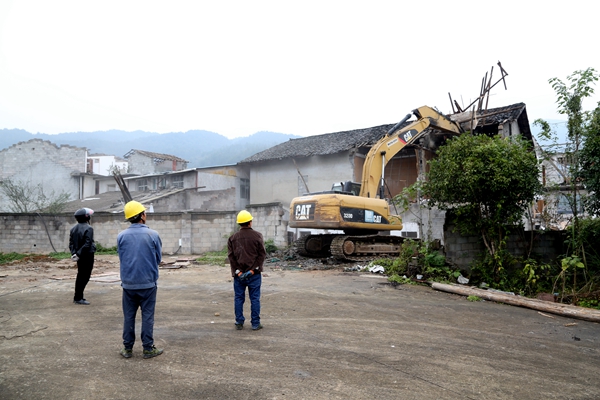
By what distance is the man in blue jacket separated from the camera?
4.18 metres

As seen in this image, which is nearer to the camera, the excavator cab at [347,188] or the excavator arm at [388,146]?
the excavator cab at [347,188]

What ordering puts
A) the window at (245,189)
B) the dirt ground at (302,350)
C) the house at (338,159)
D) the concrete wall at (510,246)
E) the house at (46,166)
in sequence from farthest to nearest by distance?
1. the house at (46,166)
2. the window at (245,189)
3. the house at (338,159)
4. the concrete wall at (510,246)
5. the dirt ground at (302,350)

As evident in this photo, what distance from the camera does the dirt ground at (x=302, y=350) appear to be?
3494mm

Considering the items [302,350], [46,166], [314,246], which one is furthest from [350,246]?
[46,166]

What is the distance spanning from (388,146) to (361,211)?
7.37 ft

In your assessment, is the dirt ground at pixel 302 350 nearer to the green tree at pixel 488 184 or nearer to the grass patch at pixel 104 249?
the green tree at pixel 488 184

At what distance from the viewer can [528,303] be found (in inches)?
291

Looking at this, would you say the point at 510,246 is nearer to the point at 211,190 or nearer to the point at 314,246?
the point at 314,246

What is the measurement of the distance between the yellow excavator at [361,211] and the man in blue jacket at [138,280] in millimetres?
7152

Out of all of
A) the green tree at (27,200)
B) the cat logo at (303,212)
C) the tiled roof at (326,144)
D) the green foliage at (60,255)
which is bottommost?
the green foliage at (60,255)

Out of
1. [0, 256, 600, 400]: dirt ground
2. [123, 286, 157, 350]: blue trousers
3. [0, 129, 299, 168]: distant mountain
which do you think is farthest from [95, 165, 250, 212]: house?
[0, 129, 299, 168]: distant mountain

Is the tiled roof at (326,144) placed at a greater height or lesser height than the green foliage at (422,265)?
greater

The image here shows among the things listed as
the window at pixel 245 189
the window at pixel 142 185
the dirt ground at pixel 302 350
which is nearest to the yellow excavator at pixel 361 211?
the dirt ground at pixel 302 350

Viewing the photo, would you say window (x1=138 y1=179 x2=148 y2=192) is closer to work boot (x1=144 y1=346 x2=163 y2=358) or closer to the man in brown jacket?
the man in brown jacket
